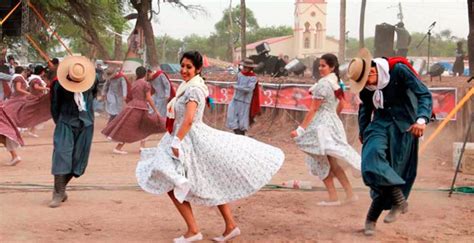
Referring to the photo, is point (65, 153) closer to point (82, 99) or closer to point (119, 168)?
point (82, 99)

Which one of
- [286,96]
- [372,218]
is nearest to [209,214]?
[372,218]

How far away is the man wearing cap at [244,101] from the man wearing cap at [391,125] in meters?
6.50

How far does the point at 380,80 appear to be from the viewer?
6074 mm

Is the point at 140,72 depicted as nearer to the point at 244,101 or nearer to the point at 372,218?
the point at 244,101

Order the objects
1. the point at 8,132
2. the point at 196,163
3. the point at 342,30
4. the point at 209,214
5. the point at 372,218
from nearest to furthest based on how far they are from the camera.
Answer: the point at 196,163, the point at 372,218, the point at 209,214, the point at 8,132, the point at 342,30

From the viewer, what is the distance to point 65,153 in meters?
7.66

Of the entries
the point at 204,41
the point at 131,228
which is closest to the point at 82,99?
the point at 131,228

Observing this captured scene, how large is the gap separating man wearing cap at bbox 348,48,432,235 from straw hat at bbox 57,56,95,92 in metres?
2.88

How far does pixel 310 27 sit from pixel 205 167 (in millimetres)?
56435

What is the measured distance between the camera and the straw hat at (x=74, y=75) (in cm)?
755

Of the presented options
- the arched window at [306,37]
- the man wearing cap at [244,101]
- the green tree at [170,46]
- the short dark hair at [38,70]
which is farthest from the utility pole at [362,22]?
the green tree at [170,46]

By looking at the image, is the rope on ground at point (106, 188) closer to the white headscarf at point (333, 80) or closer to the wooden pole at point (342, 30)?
the white headscarf at point (333, 80)

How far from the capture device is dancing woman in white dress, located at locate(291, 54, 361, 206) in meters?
7.89

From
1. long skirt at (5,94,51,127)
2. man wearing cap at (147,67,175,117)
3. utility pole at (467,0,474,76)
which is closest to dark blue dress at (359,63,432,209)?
utility pole at (467,0,474,76)
